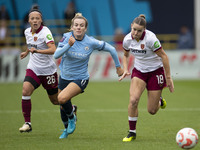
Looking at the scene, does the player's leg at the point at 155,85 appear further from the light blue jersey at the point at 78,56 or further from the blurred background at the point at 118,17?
the blurred background at the point at 118,17

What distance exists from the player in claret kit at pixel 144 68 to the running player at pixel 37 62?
1591 mm

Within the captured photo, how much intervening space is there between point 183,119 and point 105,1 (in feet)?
59.0

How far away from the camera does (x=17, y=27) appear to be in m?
25.2

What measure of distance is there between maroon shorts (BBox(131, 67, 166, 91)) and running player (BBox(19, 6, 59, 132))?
171cm

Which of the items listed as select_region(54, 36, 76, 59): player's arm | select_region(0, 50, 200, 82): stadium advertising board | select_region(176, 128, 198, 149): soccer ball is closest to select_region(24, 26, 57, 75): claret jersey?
select_region(54, 36, 76, 59): player's arm

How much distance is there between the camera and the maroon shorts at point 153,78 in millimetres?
8602

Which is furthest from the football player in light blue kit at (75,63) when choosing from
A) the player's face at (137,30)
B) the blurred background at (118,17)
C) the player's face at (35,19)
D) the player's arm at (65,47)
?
the blurred background at (118,17)

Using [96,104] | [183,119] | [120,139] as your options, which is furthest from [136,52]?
[96,104]

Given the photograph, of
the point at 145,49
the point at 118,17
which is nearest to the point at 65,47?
the point at 145,49

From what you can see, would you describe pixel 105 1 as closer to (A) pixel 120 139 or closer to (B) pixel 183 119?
(B) pixel 183 119

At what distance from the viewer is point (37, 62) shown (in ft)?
30.6

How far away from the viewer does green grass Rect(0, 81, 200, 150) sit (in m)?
7.80

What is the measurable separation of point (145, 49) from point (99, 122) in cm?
279

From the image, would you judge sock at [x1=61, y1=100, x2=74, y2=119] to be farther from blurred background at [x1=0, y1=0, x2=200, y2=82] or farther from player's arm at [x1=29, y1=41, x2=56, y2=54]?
blurred background at [x1=0, y1=0, x2=200, y2=82]
